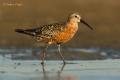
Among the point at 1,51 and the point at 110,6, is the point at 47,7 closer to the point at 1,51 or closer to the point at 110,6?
the point at 110,6

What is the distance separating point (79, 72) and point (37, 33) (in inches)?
126

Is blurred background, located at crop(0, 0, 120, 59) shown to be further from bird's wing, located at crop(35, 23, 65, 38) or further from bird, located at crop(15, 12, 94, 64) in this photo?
bird's wing, located at crop(35, 23, 65, 38)

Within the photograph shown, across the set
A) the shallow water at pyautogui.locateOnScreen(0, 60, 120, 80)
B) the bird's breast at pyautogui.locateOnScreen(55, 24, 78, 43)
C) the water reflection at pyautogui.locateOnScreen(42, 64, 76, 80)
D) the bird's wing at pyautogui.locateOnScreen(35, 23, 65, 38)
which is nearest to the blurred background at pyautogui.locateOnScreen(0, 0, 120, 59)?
the bird's breast at pyautogui.locateOnScreen(55, 24, 78, 43)

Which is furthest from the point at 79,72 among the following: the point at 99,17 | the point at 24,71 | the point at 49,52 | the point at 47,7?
the point at 47,7

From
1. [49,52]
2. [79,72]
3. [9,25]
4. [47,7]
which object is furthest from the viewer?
[47,7]

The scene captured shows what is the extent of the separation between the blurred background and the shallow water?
2048 millimetres

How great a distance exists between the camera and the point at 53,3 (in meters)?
28.0

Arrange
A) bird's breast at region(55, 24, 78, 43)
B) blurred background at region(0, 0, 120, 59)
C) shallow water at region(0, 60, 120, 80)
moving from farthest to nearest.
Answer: blurred background at region(0, 0, 120, 59)
bird's breast at region(55, 24, 78, 43)
shallow water at region(0, 60, 120, 80)

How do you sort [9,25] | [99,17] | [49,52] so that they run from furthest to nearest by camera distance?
1. [99,17]
2. [9,25]
3. [49,52]

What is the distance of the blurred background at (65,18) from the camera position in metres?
19.2

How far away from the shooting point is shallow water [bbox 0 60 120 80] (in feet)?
41.1

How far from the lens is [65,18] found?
24.7 meters

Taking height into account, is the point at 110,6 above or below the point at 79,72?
above

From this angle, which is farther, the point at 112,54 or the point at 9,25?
the point at 9,25
